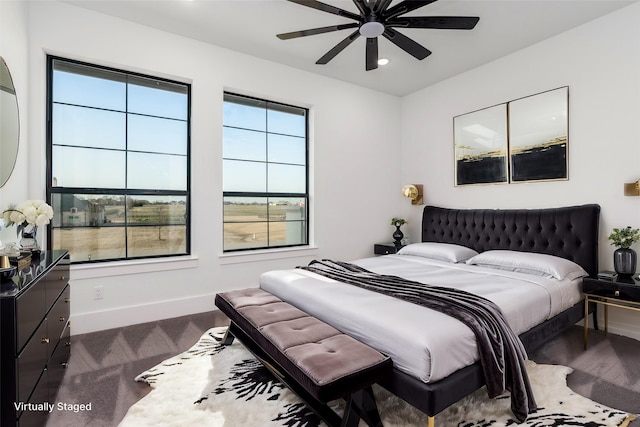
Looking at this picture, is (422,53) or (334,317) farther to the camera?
(422,53)

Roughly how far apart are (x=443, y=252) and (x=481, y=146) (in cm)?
152

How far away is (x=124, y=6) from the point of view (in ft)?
9.70

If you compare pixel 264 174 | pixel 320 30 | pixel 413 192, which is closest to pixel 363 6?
pixel 320 30

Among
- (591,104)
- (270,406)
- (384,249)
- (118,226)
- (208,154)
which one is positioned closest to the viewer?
(270,406)

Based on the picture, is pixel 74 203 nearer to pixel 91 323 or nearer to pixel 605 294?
pixel 91 323

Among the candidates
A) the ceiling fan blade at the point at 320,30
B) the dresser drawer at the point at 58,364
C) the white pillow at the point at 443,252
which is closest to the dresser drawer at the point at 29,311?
the dresser drawer at the point at 58,364

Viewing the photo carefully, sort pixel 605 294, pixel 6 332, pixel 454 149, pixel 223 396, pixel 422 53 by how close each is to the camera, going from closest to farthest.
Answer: pixel 6 332
pixel 223 396
pixel 605 294
pixel 422 53
pixel 454 149

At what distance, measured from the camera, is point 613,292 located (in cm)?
264

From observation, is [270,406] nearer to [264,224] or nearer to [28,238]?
[28,238]

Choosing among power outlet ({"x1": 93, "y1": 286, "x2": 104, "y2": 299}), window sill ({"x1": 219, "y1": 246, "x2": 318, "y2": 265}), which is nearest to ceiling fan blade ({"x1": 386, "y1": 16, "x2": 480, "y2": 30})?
window sill ({"x1": 219, "y1": 246, "x2": 318, "y2": 265})

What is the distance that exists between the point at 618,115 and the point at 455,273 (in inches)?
83.4

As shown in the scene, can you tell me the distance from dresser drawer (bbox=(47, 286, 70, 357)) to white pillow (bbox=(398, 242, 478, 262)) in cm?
341

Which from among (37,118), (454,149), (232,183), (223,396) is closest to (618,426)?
(223,396)

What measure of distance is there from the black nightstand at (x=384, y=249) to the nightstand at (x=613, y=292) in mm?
2247
